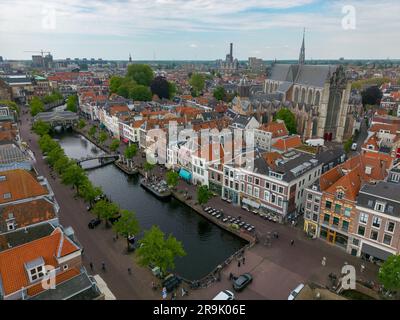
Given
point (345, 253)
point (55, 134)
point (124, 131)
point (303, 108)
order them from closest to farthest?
point (345, 253) < point (124, 131) < point (303, 108) < point (55, 134)

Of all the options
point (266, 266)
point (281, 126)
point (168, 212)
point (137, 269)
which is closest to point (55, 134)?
point (168, 212)

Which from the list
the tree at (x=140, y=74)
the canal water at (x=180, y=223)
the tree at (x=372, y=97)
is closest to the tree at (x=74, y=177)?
the canal water at (x=180, y=223)

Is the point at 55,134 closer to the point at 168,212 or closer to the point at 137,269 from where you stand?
the point at 168,212

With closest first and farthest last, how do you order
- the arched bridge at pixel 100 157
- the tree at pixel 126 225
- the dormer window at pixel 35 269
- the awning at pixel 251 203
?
the dormer window at pixel 35 269 → the tree at pixel 126 225 → the awning at pixel 251 203 → the arched bridge at pixel 100 157

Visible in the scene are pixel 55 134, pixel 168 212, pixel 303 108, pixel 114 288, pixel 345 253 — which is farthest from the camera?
pixel 55 134

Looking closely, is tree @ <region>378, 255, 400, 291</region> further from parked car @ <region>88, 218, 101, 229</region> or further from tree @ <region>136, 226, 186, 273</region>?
parked car @ <region>88, 218, 101, 229</region>

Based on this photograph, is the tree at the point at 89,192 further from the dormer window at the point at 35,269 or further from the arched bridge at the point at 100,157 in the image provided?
the arched bridge at the point at 100,157

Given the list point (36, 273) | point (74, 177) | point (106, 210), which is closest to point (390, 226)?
point (106, 210)
